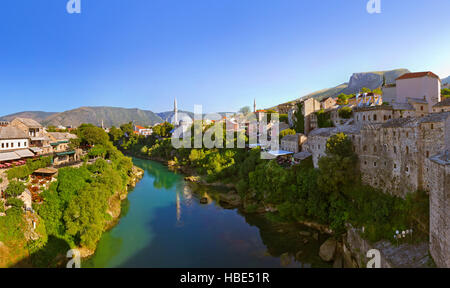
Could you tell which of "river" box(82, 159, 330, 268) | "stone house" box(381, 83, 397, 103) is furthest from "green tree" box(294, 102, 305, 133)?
"river" box(82, 159, 330, 268)

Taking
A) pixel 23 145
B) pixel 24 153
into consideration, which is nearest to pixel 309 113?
pixel 24 153

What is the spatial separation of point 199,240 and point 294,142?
48.5 feet

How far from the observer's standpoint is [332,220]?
15.8 m

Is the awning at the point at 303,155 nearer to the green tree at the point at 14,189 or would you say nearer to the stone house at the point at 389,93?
the stone house at the point at 389,93

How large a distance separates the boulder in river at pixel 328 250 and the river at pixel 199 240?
38cm

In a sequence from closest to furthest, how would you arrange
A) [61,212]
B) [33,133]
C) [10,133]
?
[61,212] → [10,133] → [33,133]

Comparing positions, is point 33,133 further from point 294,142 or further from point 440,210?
point 440,210

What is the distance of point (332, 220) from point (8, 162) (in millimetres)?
24486

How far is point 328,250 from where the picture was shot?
13641 millimetres

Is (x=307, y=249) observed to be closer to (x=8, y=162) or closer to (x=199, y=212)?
(x=199, y=212)

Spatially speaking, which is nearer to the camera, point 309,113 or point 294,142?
point 294,142

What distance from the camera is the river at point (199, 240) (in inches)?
536

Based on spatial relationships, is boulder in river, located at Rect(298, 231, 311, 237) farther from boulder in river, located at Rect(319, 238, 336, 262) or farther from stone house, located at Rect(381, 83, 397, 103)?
→ stone house, located at Rect(381, 83, 397, 103)
